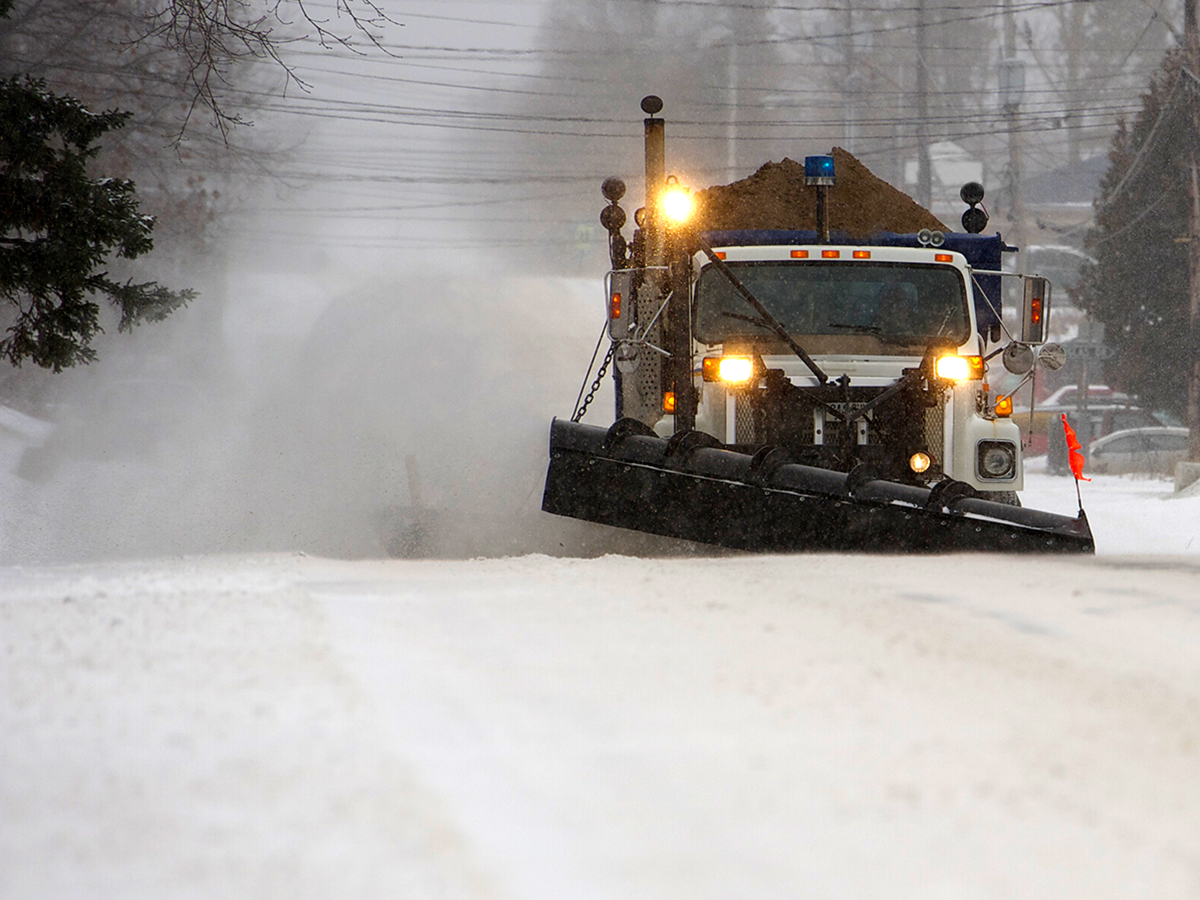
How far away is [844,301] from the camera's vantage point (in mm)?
8898

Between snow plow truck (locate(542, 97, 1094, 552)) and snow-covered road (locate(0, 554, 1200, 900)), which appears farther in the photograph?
snow plow truck (locate(542, 97, 1094, 552))

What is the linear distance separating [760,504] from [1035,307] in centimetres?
208

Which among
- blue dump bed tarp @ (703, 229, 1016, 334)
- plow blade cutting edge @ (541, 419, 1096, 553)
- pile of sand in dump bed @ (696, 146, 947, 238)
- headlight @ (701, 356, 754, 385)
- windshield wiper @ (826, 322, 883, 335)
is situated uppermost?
pile of sand in dump bed @ (696, 146, 947, 238)

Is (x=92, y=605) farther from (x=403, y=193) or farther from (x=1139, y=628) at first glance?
(x=403, y=193)

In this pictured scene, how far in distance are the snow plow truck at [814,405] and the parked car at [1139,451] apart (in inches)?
727

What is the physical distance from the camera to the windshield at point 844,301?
29.0 ft

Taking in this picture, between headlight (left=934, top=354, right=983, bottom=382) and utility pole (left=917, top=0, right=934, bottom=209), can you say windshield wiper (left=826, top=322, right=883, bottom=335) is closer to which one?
headlight (left=934, top=354, right=983, bottom=382)

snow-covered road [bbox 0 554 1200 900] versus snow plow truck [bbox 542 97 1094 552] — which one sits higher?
snow plow truck [bbox 542 97 1094 552]

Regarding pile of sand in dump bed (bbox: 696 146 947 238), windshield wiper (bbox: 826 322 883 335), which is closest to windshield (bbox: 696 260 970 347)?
windshield wiper (bbox: 826 322 883 335)

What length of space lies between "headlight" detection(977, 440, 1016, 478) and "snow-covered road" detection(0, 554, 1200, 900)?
128 inches

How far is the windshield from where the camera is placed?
29.0ft

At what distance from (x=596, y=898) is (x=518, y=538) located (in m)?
8.03

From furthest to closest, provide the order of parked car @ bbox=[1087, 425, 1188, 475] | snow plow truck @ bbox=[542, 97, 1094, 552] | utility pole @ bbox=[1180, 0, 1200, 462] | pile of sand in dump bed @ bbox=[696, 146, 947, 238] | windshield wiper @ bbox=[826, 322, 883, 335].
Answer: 1. parked car @ bbox=[1087, 425, 1188, 475]
2. utility pole @ bbox=[1180, 0, 1200, 462]
3. pile of sand in dump bed @ bbox=[696, 146, 947, 238]
4. windshield wiper @ bbox=[826, 322, 883, 335]
5. snow plow truck @ bbox=[542, 97, 1094, 552]

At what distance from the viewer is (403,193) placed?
213ft
